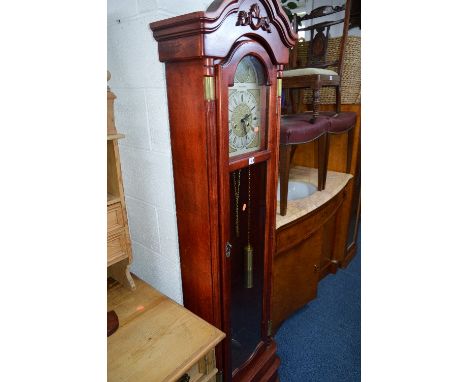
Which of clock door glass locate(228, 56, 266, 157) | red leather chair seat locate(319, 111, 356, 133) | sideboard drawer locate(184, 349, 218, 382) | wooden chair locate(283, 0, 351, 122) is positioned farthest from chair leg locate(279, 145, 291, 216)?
A: sideboard drawer locate(184, 349, 218, 382)

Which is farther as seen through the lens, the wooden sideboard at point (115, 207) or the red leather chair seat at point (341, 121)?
the red leather chair seat at point (341, 121)

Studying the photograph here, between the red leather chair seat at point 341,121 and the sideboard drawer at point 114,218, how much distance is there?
155 centimetres

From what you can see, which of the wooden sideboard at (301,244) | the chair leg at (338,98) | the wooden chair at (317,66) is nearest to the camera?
the wooden sideboard at (301,244)

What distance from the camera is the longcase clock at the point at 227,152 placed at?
880mm

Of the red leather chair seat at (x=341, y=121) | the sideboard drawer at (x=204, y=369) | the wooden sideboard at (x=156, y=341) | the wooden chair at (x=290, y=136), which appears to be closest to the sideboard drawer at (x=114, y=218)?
the wooden sideboard at (x=156, y=341)

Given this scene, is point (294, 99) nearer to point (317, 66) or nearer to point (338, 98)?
point (317, 66)

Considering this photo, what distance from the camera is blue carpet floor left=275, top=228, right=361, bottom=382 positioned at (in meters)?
1.82

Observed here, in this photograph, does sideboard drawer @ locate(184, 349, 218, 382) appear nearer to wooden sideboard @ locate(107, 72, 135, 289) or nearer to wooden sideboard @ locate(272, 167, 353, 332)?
wooden sideboard @ locate(107, 72, 135, 289)

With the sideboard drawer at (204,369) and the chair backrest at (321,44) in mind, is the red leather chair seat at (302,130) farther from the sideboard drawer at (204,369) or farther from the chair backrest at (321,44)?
the sideboard drawer at (204,369)

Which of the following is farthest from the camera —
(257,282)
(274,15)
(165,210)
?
(257,282)
